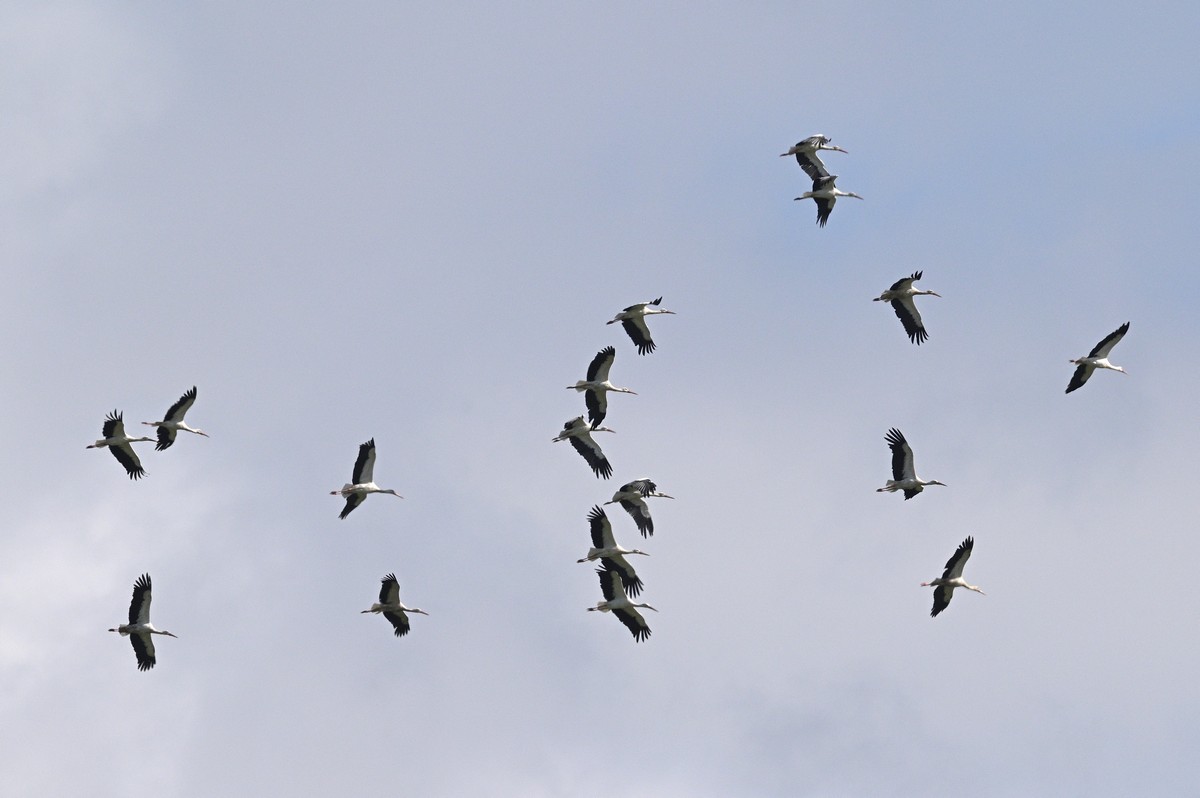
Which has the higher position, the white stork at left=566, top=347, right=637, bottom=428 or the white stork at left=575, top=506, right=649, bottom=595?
the white stork at left=566, top=347, right=637, bottom=428

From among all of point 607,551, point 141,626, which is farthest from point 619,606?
point 141,626

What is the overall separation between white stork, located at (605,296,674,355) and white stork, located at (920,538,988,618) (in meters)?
7.75

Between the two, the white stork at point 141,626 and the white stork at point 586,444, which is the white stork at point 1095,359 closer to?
the white stork at point 586,444

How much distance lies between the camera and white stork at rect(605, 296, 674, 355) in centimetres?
5169

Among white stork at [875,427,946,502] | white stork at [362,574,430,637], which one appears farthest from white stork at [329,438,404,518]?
white stork at [875,427,946,502]

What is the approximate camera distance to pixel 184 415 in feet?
176

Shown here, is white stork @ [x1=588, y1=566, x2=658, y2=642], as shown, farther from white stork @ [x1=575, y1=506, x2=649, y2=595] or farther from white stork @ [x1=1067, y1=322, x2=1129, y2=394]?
white stork @ [x1=1067, y1=322, x2=1129, y2=394]

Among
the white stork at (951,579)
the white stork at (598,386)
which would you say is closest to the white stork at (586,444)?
the white stork at (598,386)

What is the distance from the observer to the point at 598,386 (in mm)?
52156

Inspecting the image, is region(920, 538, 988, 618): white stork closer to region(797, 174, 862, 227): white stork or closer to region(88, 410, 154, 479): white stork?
region(797, 174, 862, 227): white stork

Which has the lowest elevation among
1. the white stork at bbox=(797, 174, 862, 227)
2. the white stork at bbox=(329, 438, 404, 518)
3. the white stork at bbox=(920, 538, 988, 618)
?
the white stork at bbox=(920, 538, 988, 618)

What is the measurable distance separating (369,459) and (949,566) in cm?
1263

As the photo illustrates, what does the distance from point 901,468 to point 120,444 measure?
55.5 feet

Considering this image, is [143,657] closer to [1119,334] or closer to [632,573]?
[632,573]
